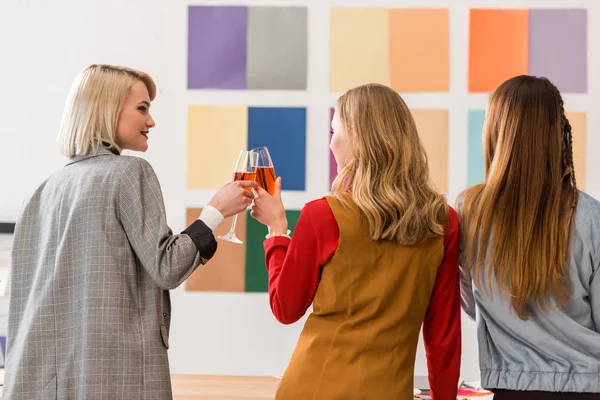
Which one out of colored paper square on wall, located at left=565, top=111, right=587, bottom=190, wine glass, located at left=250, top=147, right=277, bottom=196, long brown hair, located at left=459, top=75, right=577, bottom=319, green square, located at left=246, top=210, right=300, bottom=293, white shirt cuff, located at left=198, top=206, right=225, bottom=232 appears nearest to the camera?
long brown hair, located at left=459, top=75, right=577, bottom=319

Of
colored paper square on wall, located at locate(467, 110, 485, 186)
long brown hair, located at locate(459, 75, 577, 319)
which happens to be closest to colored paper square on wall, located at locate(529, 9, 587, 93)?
colored paper square on wall, located at locate(467, 110, 485, 186)

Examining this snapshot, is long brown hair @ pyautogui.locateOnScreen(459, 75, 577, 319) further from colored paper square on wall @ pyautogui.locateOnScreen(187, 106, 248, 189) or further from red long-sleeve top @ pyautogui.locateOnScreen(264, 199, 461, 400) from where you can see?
colored paper square on wall @ pyautogui.locateOnScreen(187, 106, 248, 189)

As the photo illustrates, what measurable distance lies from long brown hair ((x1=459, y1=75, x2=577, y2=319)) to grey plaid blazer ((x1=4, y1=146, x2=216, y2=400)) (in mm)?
639

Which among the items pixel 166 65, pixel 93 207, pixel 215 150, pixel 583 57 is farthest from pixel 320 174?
pixel 93 207

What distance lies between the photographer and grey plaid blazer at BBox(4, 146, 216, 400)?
1654mm

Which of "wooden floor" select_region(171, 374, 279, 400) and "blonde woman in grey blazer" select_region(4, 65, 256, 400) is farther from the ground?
"blonde woman in grey blazer" select_region(4, 65, 256, 400)

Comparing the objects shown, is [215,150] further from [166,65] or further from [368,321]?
[368,321]

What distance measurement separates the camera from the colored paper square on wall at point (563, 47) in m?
2.78

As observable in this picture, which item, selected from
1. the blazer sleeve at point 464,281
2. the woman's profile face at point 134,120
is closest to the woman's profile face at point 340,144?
the blazer sleeve at point 464,281

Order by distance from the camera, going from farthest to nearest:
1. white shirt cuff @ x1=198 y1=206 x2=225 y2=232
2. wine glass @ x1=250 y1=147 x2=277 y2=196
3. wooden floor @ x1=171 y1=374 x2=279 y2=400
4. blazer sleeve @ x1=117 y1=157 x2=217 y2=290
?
wooden floor @ x1=171 y1=374 x2=279 y2=400 → wine glass @ x1=250 y1=147 x2=277 y2=196 → white shirt cuff @ x1=198 y1=206 x2=225 y2=232 → blazer sleeve @ x1=117 y1=157 x2=217 y2=290

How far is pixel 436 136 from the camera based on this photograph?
2.81m

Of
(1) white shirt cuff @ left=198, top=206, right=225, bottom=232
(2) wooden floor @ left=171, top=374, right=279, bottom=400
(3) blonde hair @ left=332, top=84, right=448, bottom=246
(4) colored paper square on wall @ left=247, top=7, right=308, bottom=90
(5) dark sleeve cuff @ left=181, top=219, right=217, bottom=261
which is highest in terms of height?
(4) colored paper square on wall @ left=247, top=7, right=308, bottom=90

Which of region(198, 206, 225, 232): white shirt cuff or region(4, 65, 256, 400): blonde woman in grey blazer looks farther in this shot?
region(198, 206, 225, 232): white shirt cuff

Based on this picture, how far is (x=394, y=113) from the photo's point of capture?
1.65 m
